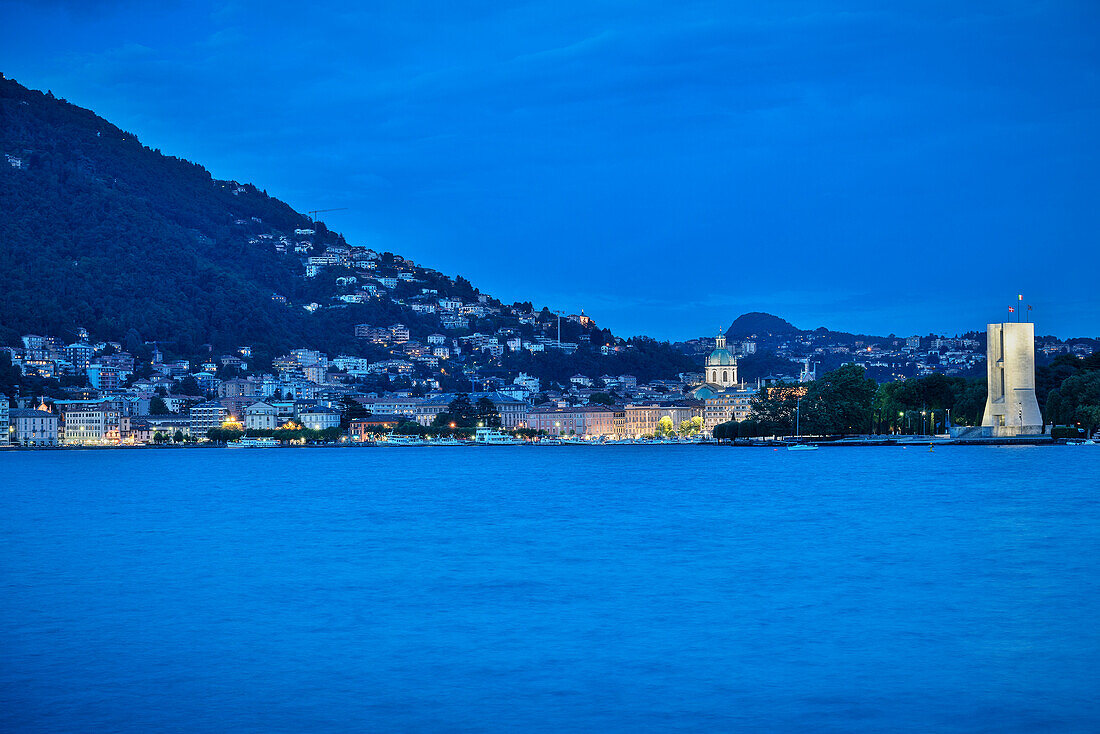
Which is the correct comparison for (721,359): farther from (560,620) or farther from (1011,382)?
(560,620)

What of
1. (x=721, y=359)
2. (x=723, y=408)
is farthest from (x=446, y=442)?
(x=721, y=359)

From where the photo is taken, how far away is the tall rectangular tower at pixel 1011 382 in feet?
175

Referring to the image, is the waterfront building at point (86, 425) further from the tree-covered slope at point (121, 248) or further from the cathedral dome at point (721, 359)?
the cathedral dome at point (721, 359)

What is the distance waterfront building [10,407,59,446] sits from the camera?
300 ft

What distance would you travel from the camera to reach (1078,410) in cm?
5234

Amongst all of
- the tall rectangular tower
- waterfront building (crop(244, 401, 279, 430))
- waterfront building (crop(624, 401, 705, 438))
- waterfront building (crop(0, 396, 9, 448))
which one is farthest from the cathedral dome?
the tall rectangular tower

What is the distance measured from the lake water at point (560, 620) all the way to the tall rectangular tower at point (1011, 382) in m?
30.9

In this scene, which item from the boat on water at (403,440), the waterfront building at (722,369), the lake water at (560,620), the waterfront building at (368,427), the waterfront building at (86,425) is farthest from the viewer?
the waterfront building at (722,369)

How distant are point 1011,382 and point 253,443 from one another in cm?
6073

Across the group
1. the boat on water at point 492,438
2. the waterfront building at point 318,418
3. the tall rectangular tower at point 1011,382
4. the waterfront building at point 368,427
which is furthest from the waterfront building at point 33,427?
the tall rectangular tower at point 1011,382

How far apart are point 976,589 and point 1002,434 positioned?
152 feet

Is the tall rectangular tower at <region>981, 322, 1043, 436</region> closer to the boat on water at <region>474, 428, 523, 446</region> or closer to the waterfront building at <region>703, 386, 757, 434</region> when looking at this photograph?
the boat on water at <region>474, 428, 523, 446</region>

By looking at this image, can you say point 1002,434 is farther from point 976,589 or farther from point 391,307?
point 391,307

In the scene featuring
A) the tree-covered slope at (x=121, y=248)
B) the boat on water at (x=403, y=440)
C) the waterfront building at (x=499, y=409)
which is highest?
the tree-covered slope at (x=121, y=248)
